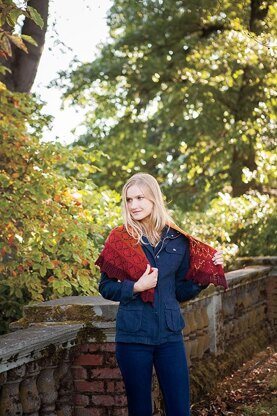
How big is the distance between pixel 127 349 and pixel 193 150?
15.3m

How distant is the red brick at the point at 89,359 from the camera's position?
4.99m

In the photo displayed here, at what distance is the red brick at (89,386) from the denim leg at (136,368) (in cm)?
99

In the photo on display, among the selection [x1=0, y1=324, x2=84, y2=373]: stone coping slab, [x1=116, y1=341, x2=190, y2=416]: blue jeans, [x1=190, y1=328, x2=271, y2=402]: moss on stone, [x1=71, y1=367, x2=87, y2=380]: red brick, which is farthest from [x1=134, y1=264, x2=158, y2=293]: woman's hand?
[x1=190, y1=328, x2=271, y2=402]: moss on stone

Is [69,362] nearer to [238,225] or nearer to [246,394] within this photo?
[246,394]

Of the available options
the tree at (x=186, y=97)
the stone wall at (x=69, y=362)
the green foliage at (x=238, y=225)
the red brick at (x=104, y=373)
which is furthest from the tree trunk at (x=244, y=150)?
the red brick at (x=104, y=373)

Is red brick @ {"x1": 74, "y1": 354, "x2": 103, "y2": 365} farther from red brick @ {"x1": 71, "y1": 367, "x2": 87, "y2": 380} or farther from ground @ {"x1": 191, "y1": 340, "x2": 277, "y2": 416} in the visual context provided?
ground @ {"x1": 191, "y1": 340, "x2": 277, "y2": 416}

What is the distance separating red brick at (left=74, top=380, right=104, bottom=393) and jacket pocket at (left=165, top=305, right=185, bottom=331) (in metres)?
1.13

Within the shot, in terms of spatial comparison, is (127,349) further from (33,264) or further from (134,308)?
(33,264)

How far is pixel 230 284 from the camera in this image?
26.7 ft

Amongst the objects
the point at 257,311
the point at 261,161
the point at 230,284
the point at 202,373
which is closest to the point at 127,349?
the point at 202,373

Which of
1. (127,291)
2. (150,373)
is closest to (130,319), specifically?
(127,291)

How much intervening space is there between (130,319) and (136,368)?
24 cm

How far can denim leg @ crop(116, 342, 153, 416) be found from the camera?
12.9ft

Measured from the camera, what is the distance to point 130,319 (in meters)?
3.98
